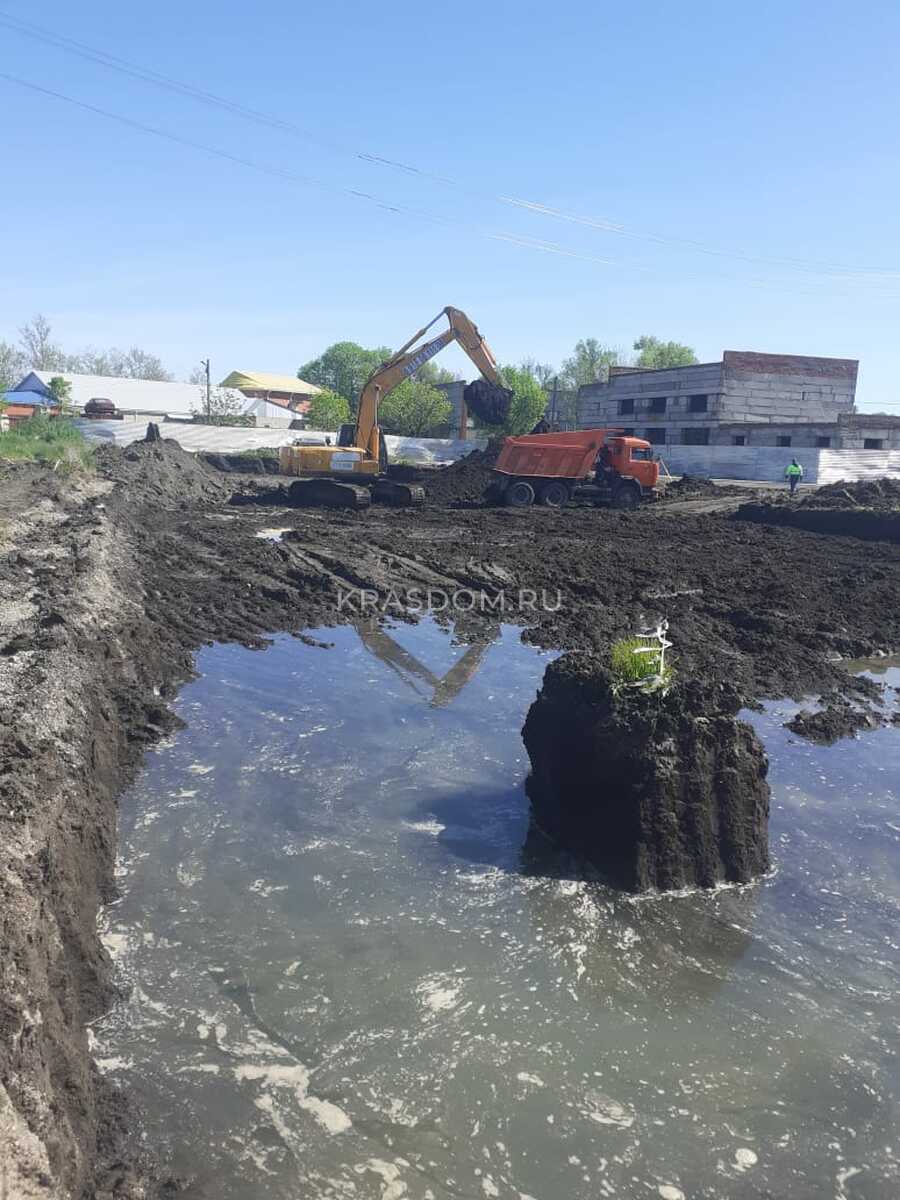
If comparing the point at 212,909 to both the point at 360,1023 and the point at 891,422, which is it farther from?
the point at 891,422

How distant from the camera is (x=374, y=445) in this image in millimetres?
27703

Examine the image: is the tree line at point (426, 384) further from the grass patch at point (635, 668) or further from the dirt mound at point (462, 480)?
the grass patch at point (635, 668)

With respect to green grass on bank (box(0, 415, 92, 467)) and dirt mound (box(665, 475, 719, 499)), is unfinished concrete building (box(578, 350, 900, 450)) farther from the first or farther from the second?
green grass on bank (box(0, 415, 92, 467))

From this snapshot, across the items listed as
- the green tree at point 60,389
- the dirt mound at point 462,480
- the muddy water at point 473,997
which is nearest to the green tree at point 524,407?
the dirt mound at point 462,480

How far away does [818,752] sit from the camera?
877cm

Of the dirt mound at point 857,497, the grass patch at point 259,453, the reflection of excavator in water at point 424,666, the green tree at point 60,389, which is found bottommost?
the reflection of excavator in water at point 424,666

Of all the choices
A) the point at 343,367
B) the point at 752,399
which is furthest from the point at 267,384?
the point at 752,399

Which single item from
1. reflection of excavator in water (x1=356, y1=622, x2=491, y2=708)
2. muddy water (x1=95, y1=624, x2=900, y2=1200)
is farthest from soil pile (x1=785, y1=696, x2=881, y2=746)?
reflection of excavator in water (x1=356, y1=622, x2=491, y2=708)

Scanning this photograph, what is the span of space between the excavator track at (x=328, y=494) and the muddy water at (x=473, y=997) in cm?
1834

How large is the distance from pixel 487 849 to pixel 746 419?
43859mm

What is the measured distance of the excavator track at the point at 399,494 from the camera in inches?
1081

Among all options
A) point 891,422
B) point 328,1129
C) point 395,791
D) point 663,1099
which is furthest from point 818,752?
point 891,422

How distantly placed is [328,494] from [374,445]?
7.66 ft

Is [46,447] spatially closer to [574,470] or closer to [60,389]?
[574,470]
